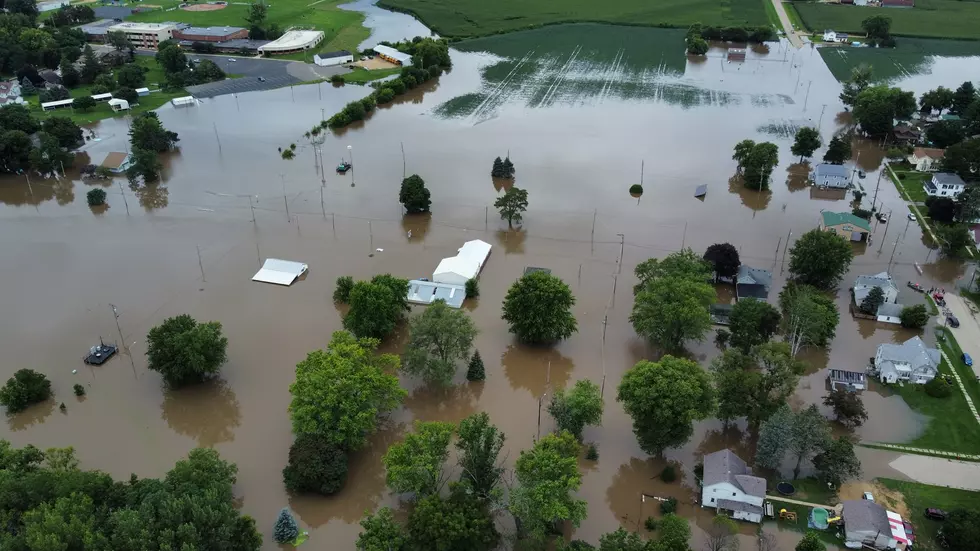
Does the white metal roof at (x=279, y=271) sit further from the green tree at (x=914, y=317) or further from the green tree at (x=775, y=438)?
the green tree at (x=914, y=317)

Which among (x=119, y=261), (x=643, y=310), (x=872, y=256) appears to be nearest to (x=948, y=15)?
(x=872, y=256)

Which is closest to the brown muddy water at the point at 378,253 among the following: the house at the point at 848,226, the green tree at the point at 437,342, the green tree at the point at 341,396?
the house at the point at 848,226

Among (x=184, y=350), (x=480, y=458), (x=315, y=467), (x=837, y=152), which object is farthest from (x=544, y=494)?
(x=837, y=152)

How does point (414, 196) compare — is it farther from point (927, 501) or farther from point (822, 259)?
point (927, 501)

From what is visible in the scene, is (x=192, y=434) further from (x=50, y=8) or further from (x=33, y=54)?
(x=50, y=8)

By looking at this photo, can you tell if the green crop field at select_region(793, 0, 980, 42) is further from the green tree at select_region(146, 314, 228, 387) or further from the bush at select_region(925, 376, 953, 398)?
the green tree at select_region(146, 314, 228, 387)

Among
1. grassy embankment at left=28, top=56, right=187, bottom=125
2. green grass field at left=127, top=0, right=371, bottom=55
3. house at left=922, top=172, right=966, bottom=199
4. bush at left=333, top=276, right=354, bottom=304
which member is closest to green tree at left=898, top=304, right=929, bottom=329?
house at left=922, top=172, right=966, bottom=199
